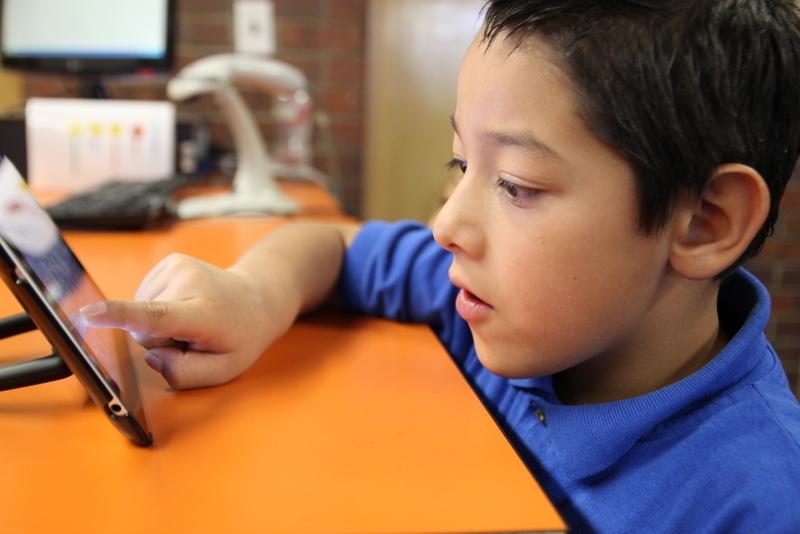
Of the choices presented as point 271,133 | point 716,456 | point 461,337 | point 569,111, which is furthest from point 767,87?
point 271,133

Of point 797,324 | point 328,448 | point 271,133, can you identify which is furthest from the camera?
point 797,324

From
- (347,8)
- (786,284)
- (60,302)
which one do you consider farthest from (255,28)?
(786,284)

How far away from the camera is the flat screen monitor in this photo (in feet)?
5.67

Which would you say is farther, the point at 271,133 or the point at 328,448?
the point at 271,133

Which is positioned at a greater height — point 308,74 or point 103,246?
point 308,74

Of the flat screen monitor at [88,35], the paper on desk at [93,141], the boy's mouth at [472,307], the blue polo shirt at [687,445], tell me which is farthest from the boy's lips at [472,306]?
the flat screen monitor at [88,35]

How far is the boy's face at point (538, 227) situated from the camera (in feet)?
1.75

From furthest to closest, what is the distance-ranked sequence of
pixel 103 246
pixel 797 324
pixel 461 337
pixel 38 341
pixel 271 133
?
pixel 797 324
pixel 271 133
pixel 103 246
pixel 461 337
pixel 38 341

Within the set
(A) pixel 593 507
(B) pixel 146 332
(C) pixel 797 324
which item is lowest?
(C) pixel 797 324

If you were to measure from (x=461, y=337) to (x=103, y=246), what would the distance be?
1.65 feet

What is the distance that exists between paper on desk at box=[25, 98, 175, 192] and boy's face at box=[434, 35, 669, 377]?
3.42 feet

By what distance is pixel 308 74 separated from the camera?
2.21 m

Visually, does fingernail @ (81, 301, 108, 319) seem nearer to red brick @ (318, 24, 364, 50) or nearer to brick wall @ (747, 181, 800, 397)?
red brick @ (318, 24, 364, 50)

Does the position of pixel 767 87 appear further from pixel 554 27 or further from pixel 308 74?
pixel 308 74
